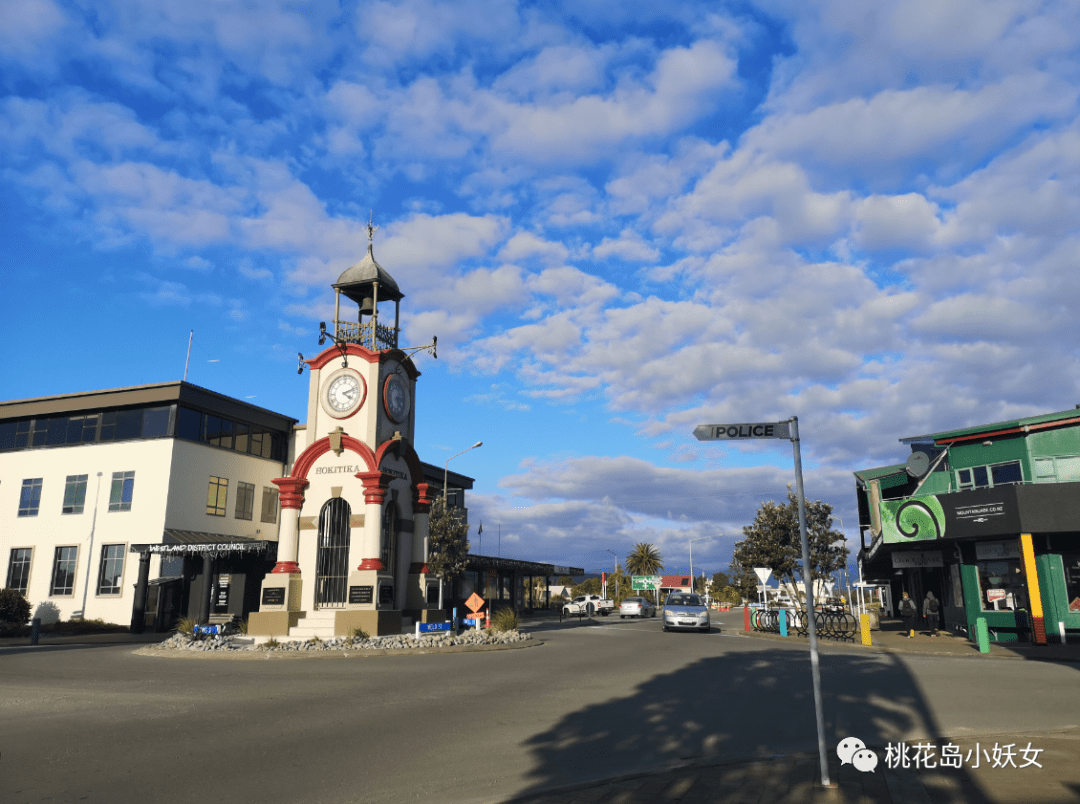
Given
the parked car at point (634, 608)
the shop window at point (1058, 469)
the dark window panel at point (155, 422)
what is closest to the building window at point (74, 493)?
the dark window panel at point (155, 422)

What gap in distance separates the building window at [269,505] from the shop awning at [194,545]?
4.59 meters

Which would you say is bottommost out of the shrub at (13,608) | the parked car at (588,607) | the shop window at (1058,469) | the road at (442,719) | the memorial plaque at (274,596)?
the parked car at (588,607)

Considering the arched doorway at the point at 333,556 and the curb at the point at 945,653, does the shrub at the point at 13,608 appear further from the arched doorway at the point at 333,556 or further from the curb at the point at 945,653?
the curb at the point at 945,653

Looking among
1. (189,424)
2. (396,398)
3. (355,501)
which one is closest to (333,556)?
(355,501)

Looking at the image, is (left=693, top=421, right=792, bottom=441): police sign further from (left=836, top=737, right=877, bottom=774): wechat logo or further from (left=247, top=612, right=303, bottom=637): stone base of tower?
(left=247, top=612, right=303, bottom=637): stone base of tower

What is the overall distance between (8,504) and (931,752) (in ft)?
149

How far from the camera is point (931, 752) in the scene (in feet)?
26.0

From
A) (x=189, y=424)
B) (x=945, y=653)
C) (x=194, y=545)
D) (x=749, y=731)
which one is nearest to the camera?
(x=749, y=731)

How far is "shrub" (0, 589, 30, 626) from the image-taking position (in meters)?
33.0

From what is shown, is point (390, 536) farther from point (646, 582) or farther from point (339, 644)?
point (646, 582)

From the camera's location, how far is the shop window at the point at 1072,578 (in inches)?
1030

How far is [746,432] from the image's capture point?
7.08m

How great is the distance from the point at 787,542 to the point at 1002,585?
9206mm

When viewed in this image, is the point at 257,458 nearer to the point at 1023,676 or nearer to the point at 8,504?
the point at 8,504
